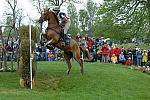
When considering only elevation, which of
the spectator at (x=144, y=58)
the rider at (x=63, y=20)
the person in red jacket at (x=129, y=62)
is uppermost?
the rider at (x=63, y=20)

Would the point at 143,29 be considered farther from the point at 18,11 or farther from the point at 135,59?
the point at 18,11

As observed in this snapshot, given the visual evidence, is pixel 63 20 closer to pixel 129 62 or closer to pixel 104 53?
pixel 104 53

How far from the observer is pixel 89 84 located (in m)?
17.1

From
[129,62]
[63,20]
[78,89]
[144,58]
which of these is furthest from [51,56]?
[78,89]

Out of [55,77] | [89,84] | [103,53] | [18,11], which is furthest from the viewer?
[18,11]

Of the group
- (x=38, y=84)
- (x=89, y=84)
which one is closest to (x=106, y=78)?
(x=89, y=84)

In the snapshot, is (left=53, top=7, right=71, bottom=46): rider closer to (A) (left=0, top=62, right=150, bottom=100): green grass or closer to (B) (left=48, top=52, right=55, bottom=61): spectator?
(A) (left=0, top=62, right=150, bottom=100): green grass

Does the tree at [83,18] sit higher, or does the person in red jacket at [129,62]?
the tree at [83,18]

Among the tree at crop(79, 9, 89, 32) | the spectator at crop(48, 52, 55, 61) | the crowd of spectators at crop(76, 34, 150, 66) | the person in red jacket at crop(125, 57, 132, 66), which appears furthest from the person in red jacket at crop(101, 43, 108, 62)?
the tree at crop(79, 9, 89, 32)

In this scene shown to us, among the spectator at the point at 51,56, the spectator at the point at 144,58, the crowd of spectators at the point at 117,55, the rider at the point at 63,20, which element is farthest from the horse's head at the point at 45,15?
the spectator at the point at 51,56

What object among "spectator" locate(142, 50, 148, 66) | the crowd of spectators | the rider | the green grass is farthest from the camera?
"spectator" locate(142, 50, 148, 66)

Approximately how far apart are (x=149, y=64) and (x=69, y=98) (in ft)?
58.8

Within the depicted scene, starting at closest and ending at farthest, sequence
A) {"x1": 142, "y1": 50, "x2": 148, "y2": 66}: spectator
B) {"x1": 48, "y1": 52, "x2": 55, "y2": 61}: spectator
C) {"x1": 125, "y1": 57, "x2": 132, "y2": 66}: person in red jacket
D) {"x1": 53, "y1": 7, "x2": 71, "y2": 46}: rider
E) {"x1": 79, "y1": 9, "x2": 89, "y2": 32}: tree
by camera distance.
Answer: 1. {"x1": 53, "y1": 7, "x2": 71, "y2": 46}: rider
2. {"x1": 142, "y1": 50, "x2": 148, "y2": 66}: spectator
3. {"x1": 125, "y1": 57, "x2": 132, "y2": 66}: person in red jacket
4. {"x1": 48, "y1": 52, "x2": 55, "y2": 61}: spectator
5. {"x1": 79, "y1": 9, "x2": 89, "y2": 32}: tree

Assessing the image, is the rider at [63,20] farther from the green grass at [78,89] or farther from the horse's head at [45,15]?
the green grass at [78,89]
